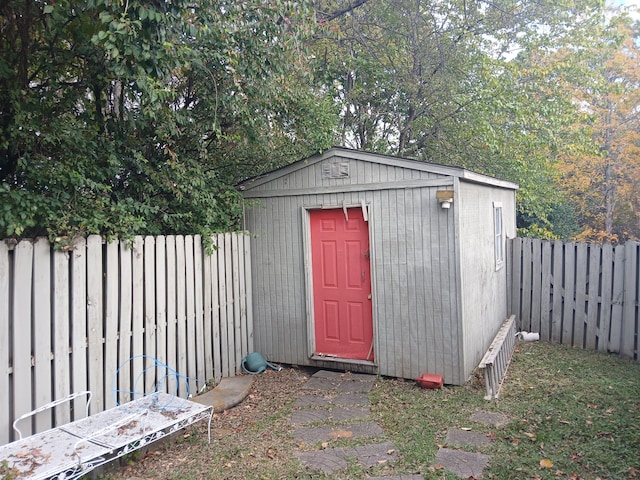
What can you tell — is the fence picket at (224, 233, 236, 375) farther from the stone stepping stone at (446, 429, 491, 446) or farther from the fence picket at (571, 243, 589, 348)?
the fence picket at (571, 243, 589, 348)

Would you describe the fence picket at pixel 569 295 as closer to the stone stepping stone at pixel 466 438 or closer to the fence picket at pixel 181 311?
the stone stepping stone at pixel 466 438

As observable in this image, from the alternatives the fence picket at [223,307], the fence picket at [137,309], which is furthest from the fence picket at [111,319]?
the fence picket at [223,307]

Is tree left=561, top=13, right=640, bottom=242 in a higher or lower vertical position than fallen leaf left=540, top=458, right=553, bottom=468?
higher

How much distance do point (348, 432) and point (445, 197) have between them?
277 cm

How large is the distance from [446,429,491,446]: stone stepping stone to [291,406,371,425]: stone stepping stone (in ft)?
2.97

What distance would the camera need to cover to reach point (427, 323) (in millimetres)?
5449

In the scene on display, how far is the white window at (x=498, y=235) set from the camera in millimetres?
7246

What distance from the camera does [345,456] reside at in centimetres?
373

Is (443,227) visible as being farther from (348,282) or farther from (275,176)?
(275,176)

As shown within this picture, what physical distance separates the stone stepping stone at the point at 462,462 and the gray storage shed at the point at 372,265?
5.48 feet

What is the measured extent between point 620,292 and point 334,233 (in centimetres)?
447

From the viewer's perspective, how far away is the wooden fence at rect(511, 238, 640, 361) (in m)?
6.64

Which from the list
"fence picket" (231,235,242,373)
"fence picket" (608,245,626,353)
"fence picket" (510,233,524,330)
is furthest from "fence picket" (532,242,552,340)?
"fence picket" (231,235,242,373)


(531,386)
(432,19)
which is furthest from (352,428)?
(432,19)
